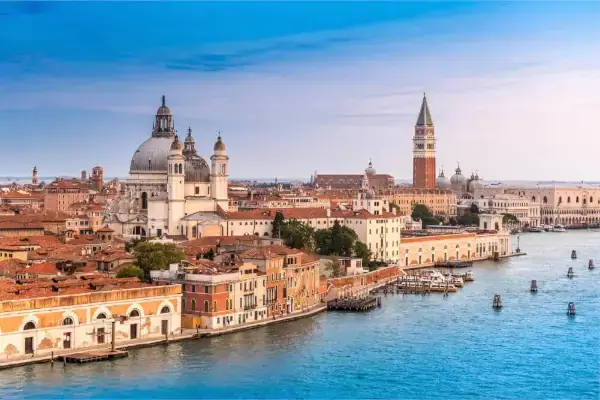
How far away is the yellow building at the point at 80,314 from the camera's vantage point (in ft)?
26.8

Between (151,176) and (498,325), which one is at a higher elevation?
(151,176)

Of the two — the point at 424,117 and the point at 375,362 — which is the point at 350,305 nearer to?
the point at 375,362

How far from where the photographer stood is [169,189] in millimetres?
16438

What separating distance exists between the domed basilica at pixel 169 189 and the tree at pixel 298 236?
1.17m

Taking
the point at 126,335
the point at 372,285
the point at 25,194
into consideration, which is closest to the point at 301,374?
the point at 126,335

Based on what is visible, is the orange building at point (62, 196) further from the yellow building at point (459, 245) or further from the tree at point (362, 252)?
the tree at point (362, 252)

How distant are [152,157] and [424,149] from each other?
53.8 feet

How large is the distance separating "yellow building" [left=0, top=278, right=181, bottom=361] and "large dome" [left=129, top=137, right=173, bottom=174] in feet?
24.8

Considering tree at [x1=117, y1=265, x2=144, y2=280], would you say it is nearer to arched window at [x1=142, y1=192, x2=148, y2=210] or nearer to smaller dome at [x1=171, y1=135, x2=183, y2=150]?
smaller dome at [x1=171, y1=135, x2=183, y2=150]

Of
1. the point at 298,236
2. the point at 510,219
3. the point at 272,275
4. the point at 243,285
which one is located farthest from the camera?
the point at 510,219

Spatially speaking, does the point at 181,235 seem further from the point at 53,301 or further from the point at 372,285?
the point at 53,301

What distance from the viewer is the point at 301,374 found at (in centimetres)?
817

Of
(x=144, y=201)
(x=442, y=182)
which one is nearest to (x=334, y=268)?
(x=144, y=201)

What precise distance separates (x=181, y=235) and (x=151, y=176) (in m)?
1.58
